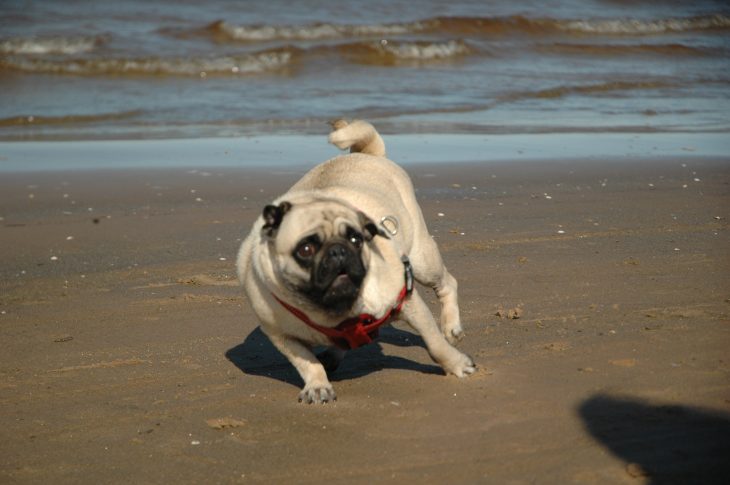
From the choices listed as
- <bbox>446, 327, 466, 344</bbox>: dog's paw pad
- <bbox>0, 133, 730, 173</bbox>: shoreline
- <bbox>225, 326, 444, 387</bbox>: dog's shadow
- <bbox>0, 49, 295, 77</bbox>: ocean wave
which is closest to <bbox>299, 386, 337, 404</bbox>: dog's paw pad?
<bbox>225, 326, 444, 387</bbox>: dog's shadow

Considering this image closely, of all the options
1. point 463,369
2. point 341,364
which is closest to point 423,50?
point 341,364

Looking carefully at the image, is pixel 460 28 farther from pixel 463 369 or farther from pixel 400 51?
pixel 463 369

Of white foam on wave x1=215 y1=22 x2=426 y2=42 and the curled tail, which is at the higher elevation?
the curled tail

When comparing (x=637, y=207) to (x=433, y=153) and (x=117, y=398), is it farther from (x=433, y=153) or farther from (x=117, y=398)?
(x=117, y=398)

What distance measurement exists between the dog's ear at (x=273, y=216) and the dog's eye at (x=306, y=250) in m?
0.17

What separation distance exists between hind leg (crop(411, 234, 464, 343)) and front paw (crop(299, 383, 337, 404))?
0.96 meters

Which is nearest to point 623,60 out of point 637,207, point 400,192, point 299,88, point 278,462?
point 299,88

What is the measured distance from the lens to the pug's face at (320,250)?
4.53 metres

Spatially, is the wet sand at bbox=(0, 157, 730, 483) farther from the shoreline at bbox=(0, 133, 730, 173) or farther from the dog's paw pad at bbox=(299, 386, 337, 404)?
the shoreline at bbox=(0, 133, 730, 173)

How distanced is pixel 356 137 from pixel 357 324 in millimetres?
1631

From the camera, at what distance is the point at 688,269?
277 inches

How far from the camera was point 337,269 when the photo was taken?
451 centimetres

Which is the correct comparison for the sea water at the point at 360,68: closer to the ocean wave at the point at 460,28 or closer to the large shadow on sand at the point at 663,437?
the ocean wave at the point at 460,28

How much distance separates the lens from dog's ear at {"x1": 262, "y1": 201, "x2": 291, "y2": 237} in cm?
460
